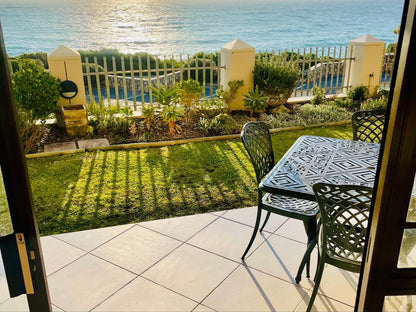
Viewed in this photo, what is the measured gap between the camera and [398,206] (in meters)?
1.31

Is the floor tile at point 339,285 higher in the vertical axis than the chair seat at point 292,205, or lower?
lower

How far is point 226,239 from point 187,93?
4087 millimetres

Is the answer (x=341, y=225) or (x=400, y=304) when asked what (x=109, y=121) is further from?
(x=400, y=304)

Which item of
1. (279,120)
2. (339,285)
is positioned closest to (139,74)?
(279,120)

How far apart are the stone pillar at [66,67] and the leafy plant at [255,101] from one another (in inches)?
123

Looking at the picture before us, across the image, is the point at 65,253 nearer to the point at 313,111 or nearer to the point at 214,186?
the point at 214,186

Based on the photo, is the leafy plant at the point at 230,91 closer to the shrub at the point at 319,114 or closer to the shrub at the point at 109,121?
the shrub at the point at 319,114

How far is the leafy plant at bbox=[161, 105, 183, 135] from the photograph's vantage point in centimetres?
688

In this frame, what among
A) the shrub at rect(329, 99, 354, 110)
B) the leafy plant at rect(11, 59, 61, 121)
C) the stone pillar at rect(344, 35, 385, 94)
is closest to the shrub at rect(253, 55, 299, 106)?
the shrub at rect(329, 99, 354, 110)

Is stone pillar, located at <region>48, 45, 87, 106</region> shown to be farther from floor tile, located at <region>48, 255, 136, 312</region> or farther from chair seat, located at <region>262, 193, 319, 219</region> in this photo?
chair seat, located at <region>262, 193, 319, 219</region>

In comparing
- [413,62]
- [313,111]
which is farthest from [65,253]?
[313,111]

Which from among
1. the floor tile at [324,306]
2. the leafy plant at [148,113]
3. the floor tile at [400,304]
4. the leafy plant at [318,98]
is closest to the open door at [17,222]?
the floor tile at [400,304]

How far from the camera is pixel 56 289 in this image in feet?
10.3

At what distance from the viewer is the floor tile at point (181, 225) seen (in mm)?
3920
